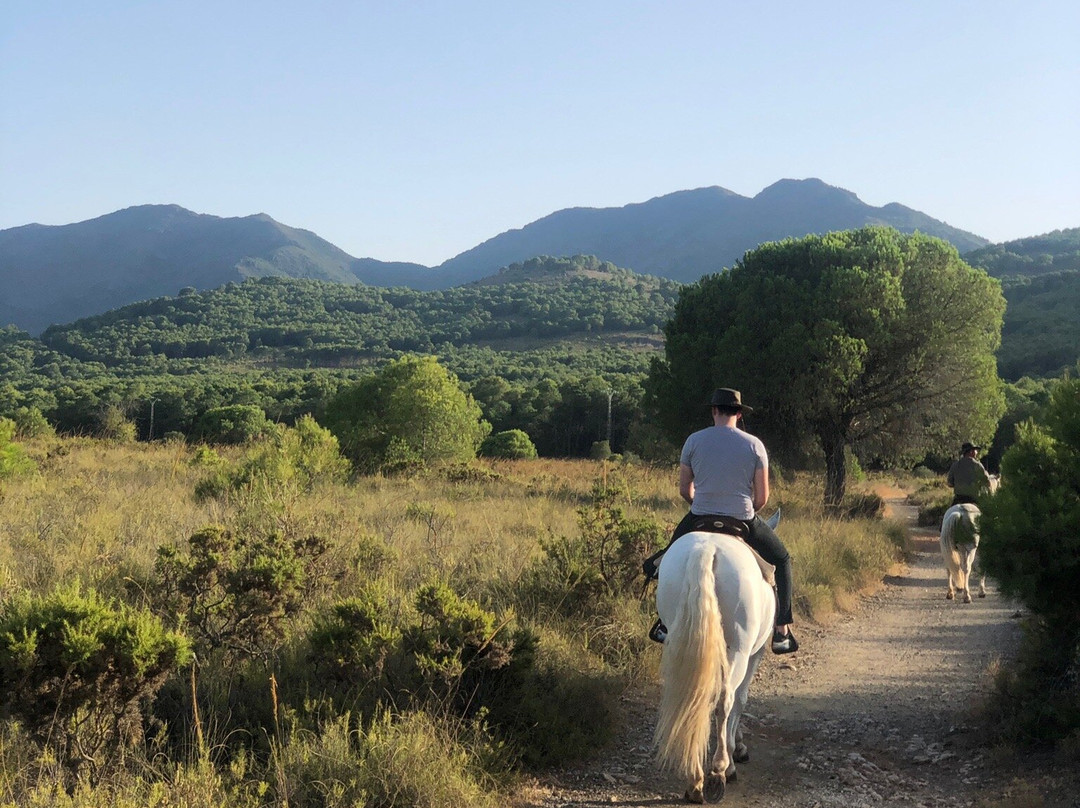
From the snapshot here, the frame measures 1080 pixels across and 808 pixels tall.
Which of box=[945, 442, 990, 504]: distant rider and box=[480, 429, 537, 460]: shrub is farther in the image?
box=[480, 429, 537, 460]: shrub

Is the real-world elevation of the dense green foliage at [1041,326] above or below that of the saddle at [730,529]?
above

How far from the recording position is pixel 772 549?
612 centimetres

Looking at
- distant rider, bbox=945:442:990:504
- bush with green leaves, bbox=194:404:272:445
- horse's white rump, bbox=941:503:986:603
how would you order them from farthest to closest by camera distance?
bush with green leaves, bbox=194:404:272:445
distant rider, bbox=945:442:990:504
horse's white rump, bbox=941:503:986:603

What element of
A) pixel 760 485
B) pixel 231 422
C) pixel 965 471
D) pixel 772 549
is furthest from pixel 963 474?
pixel 231 422

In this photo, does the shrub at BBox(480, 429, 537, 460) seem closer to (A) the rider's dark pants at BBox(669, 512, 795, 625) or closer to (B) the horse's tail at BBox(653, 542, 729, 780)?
(A) the rider's dark pants at BBox(669, 512, 795, 625)

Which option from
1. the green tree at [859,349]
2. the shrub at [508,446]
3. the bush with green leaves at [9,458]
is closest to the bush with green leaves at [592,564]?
the bush with green leaves at [9,458]

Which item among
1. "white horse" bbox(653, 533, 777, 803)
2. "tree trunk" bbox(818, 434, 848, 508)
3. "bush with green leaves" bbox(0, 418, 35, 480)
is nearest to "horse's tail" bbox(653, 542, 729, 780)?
"white horse" bbox(653, 533, 777, 803)

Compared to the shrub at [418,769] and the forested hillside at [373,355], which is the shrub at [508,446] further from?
the shrub at [418,769]

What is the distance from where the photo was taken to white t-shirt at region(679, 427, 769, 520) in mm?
5871

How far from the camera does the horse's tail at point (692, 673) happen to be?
480cm

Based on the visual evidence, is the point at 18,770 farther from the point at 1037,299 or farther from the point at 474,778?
the point at 1037,299

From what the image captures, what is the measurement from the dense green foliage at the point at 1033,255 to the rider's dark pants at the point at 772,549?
420 feet

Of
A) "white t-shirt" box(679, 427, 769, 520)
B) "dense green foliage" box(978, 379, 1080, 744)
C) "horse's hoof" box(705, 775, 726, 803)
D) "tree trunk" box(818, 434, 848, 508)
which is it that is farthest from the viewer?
"tree trunk" box(818, 434, 848, 508)

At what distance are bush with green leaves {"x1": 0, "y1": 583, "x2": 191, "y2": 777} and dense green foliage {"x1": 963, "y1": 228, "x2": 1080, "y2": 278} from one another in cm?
13168
